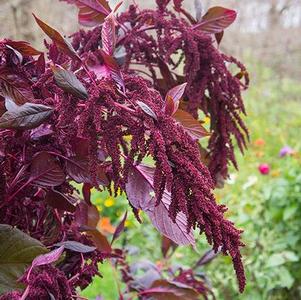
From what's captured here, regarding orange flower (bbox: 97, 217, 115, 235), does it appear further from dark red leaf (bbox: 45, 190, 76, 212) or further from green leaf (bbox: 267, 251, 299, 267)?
dark red leaf (bbox: 45, 190, 76, 212)

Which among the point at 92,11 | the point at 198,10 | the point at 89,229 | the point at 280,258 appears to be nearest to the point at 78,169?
the point at 89,229

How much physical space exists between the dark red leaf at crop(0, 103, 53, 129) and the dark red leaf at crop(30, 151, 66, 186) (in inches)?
3.8

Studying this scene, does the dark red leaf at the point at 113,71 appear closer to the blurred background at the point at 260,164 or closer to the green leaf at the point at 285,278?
the blurred background at the point at 260,164

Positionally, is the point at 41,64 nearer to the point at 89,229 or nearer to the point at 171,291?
the point at 89,229

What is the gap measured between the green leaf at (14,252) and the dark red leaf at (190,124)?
0.28 m

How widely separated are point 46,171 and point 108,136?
0.18m

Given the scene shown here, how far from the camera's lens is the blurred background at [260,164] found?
2.98 m

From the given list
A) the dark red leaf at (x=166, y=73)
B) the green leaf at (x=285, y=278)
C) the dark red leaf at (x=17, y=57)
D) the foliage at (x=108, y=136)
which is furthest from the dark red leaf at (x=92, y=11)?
the green leaf at (x=285, y=278)

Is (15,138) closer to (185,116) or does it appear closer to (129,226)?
(185,116)

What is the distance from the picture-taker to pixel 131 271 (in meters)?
1.72

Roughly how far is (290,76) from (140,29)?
9.05 m

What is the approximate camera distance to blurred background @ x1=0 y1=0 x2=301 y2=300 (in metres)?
2.98

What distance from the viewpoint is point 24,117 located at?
730 mm

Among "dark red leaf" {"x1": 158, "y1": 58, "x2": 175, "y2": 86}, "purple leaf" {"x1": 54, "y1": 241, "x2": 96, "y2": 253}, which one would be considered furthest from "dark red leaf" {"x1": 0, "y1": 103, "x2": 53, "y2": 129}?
"dark red leaf" {"x1": 158, "y1": 58, "x2": 175, "y2": 86}
